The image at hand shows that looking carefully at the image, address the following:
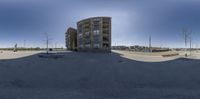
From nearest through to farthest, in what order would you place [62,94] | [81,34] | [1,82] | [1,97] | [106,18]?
1. [1,97]
2. [62,94]
3. [1,82]
4. [106,18]
5. [81,34]

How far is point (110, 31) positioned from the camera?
53344 millimetres

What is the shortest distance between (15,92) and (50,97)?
5.27ft

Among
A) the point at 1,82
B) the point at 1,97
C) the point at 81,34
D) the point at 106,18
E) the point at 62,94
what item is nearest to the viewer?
the point at 1,97

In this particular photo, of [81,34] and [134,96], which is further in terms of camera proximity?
[81,34]

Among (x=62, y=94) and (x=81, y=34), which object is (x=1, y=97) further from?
(x=81, y=34)

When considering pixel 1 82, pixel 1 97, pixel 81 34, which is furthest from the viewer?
pixel 81 34

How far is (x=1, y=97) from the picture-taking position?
6727 mm

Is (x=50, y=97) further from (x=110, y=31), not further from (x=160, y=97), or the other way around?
(x=110, y=31)

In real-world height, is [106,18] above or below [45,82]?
above

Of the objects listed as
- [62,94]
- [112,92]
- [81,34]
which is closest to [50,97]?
[62,94]

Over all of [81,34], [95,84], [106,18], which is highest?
[106,18]

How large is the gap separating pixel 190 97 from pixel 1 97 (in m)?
6.15

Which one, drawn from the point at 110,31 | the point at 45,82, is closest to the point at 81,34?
the point at 110,31

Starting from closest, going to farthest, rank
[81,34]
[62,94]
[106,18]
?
1. [62,94]
2. [106,18]
3. [81,34]
